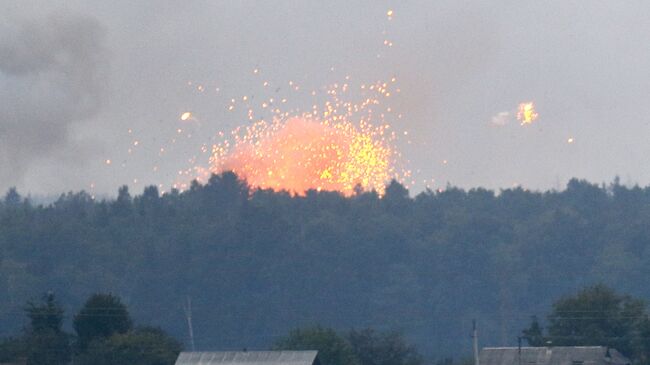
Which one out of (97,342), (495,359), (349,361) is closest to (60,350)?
(97,342)

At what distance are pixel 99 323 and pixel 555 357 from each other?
4139cm

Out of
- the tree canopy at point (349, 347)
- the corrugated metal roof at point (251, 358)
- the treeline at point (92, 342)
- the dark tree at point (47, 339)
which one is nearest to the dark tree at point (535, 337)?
the tree canopy at point (349, 347)

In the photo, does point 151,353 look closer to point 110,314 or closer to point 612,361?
point 110,314

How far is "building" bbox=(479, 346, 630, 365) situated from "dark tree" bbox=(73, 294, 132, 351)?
3384 cm

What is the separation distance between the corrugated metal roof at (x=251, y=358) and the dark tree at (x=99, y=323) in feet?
81.9

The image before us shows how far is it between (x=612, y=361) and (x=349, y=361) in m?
24.7

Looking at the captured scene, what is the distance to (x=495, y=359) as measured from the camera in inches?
5098

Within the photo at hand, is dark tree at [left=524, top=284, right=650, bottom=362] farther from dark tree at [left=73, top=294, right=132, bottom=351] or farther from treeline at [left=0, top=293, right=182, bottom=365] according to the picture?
dark tree at [left=73, top=294, right=132, bottom=351]

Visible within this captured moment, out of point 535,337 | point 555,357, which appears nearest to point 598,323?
point 535,337

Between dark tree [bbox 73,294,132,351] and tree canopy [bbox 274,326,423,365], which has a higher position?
dark tree [bbox 73,294,132,351]

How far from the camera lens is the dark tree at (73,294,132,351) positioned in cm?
14712

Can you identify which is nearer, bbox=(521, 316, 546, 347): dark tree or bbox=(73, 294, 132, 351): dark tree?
bbox=(73, 294, 132, 351): dark tree

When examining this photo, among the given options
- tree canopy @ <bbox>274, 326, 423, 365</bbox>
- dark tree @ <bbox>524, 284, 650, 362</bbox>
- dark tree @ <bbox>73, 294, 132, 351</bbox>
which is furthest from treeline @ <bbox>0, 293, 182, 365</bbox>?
dark tree @ <bbox>524, 284, 650, 362</bbox>

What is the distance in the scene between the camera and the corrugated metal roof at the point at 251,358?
11825 centimetres
